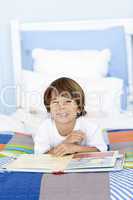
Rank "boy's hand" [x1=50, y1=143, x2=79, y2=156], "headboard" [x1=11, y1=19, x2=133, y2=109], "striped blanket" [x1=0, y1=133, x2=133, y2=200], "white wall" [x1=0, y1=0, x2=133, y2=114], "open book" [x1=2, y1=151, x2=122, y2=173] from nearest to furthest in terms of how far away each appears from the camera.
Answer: "striped blanket" [x1=0, y1=133, x2=133, y2=200]
"open book" [x1=2, y1=151, x2=122, y2=173]
"boy's hand" [x1=50, y1=143, x2=79, y2=156]
"headboard" [x1=11, y1=19, x2=133, y2=109]
"white wall" [x1=0, y1=0, x2=133, y2=114]

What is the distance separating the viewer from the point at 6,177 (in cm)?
121

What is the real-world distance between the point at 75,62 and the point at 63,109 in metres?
1.01

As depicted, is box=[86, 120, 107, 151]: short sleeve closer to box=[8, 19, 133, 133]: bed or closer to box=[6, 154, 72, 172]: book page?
box=[6, 154, 72, 172]: book page

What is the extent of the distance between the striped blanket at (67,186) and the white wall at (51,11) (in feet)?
5.76

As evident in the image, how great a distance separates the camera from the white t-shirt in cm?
161

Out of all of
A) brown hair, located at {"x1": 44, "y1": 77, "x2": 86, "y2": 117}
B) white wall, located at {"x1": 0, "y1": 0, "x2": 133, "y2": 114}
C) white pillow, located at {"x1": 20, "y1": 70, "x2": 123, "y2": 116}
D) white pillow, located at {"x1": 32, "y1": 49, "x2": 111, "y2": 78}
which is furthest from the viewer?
white wall, located at {"x1": 0, "y1": 0, "x2": 133, "y2": 114}

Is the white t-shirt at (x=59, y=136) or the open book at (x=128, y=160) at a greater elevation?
the white t-shirt at (x=59, y=136)

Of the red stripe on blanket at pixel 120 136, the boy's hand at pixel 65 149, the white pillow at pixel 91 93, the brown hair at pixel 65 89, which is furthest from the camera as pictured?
the white pillow at pixel 91 93

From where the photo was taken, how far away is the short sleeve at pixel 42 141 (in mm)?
1585

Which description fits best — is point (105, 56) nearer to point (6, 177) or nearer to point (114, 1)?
point (114, 1)

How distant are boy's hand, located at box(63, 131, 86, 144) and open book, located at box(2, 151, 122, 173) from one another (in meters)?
0.13

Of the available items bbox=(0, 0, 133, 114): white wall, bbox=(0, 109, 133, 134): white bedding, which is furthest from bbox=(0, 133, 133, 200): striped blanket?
bbox=(0, 0, 133, 114): white wall

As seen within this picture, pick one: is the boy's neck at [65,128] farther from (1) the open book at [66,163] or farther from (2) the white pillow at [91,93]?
(2) the white pillow at [91,93]

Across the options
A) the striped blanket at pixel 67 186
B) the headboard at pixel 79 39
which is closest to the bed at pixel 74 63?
the headboard at pixel 79 39
